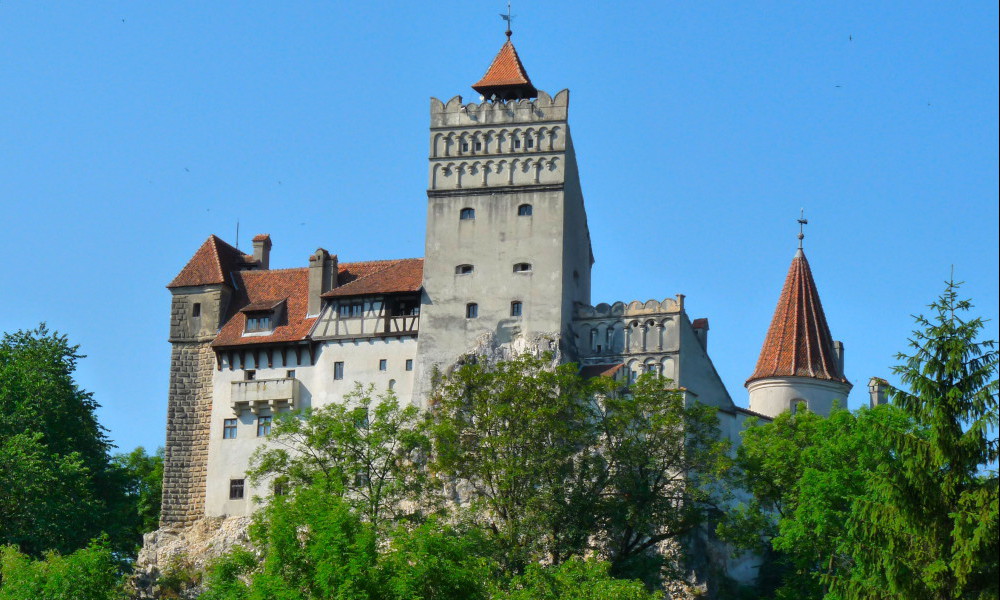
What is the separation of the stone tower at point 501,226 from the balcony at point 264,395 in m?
5.27

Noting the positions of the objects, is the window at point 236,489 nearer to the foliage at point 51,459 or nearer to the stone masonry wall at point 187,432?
the stone masonry wall at point 187,432

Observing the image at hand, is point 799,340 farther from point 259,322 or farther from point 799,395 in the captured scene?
Result: point 259,322

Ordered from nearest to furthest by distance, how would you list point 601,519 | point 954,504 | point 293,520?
point 954,504, point 293,520, point 601,519

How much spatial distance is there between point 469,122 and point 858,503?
Result: 35498mm

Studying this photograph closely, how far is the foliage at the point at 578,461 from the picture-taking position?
2302 inches

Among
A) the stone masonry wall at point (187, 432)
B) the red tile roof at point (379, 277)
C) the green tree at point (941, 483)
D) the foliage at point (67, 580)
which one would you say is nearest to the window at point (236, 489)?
the stone masonry wall at point (187, 432)

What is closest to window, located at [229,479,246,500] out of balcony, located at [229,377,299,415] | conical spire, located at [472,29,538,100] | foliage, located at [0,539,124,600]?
balcony, located at [229,377,299,415]

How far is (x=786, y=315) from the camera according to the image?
242 ft

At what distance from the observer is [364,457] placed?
200 ft

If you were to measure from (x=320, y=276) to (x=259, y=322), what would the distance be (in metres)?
2.91

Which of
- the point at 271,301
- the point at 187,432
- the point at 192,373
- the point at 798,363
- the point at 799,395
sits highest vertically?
the point at 271,301

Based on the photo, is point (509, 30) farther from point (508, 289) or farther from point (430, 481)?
point (430, 481)

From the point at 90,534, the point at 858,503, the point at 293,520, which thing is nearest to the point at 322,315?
the point at 90,534

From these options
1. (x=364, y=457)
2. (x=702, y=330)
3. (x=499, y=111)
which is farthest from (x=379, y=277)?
(x=702, y=330)
